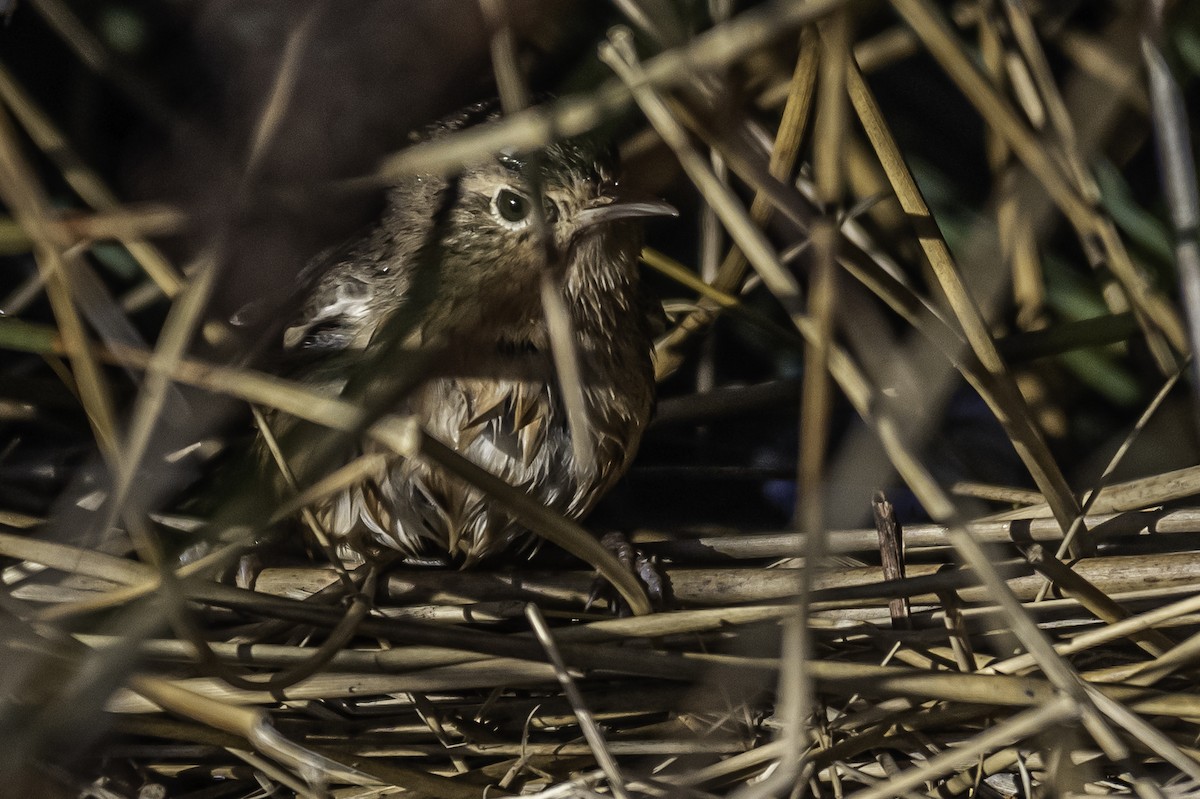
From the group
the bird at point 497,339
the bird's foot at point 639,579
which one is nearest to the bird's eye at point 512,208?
the bird at point 497,339

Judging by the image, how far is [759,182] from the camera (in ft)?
4.22

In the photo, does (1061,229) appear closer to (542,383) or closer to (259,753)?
(542,383)

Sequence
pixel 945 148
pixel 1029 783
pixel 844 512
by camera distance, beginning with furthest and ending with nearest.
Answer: pixel 945 148 < pixel 844 512 < pixel 1029 783

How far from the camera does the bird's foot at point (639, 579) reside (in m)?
1.86

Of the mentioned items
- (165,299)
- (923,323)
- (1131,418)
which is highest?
(165,299)

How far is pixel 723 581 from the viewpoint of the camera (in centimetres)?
185

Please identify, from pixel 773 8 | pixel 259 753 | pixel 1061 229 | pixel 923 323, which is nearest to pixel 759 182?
pixel 773 8

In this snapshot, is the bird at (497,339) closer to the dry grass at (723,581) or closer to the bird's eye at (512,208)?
the bird's eye at (512,208)

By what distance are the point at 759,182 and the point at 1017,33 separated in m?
0.90

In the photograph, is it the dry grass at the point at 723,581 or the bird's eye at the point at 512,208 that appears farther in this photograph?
the bird's eye at the point at 512,208

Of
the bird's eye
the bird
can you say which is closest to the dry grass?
the bird

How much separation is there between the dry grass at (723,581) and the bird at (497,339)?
0.46 ft

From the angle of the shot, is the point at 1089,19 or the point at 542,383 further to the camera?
the point at 1089,19

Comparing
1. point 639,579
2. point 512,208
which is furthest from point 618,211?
point 639,579
